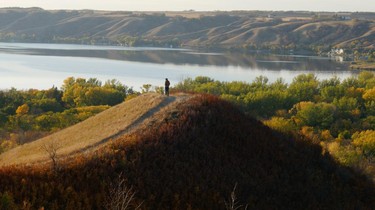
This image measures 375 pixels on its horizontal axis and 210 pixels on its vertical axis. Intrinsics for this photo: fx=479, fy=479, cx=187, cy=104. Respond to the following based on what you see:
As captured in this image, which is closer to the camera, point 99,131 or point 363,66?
point 99,131

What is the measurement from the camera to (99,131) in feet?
86.2

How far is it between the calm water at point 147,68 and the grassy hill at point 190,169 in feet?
173

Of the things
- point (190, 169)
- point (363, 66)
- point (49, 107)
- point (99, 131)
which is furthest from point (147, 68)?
point (190, 169)

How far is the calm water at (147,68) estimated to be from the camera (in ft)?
284

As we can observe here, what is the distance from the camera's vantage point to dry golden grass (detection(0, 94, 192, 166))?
2374 centimetres

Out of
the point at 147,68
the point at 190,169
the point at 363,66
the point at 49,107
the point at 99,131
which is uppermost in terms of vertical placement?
the point at 99,131

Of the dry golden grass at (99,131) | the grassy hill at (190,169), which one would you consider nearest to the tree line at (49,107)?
the dry golden grass at (99,131)

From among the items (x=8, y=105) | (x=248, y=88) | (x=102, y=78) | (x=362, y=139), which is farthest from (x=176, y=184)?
(x=102, y=78)

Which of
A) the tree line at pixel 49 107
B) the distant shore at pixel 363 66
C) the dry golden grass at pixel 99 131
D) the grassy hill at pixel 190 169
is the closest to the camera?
the grassy hill at pixel 190 169

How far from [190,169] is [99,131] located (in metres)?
6.60

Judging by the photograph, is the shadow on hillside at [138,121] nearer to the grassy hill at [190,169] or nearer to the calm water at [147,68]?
the grassy hill at [190,169]

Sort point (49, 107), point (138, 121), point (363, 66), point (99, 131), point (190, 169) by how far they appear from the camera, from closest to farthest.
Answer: point (190, 169) → point (138, 121) → point (99, 131) → point (49, 107) → point (363, 66)

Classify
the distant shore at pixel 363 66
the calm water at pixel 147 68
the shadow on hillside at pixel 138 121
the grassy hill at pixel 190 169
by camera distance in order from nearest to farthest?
the grassy hill at pixel 190 169 < the shadow on hillside at pixel 138 121 < the calm water at pixel 147 68 < the distant shore at pixel 363 66

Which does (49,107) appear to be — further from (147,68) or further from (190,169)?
(147,68)
